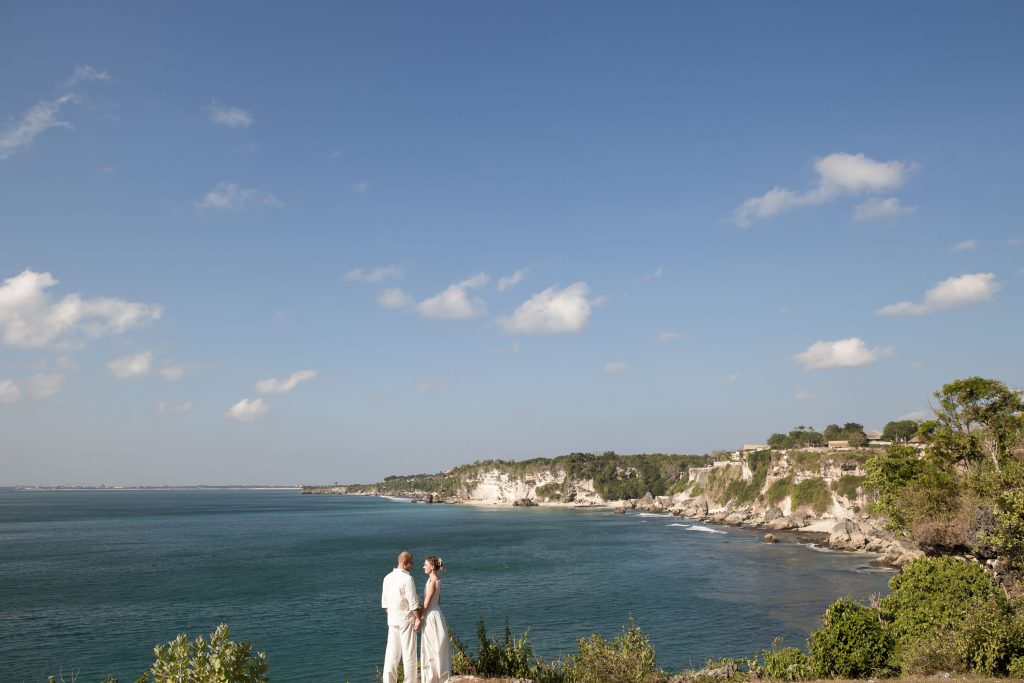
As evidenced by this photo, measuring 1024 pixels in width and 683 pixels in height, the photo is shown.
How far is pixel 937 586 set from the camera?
19234 mm

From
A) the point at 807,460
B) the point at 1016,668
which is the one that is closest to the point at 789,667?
the point at 1016,668

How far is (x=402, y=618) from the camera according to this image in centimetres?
1002

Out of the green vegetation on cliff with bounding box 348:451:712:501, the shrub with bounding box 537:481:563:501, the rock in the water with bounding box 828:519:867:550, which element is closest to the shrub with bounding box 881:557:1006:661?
the rock in the water with bounding box 828:519:867:550

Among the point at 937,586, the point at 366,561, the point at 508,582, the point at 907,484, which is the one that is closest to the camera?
the point at 937,586

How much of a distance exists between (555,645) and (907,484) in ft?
67.9

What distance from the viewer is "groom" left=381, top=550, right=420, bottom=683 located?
9.98m

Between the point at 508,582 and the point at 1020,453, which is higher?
the point at 1020,453

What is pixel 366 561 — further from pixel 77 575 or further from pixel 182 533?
pixel 182 533

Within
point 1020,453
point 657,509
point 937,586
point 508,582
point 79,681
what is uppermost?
point 1020,453

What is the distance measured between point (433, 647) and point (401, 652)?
0.56m

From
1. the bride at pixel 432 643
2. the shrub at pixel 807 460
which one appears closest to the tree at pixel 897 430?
the shrub at pixel 807 460

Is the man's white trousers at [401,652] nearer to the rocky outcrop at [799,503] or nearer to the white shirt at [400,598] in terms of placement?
the white shirt at [400,598]

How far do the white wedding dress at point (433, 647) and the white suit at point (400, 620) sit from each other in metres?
0.18

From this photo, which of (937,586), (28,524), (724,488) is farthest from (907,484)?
(28,524)
